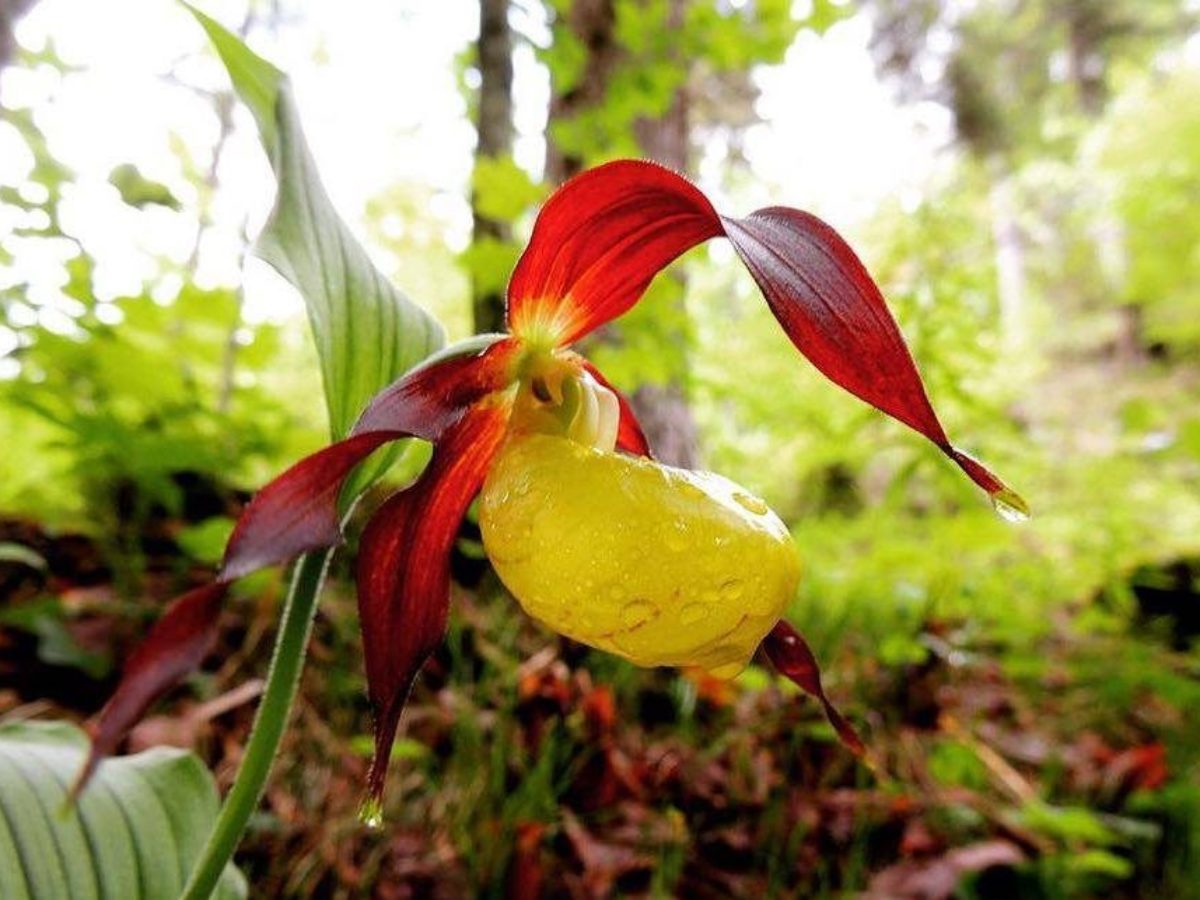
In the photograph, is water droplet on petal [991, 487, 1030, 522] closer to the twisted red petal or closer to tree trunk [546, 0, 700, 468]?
the twisted red petal

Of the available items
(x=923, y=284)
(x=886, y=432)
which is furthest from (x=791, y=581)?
(x=886, y=432)

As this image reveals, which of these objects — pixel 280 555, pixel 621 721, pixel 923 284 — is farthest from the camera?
pixel 923 284

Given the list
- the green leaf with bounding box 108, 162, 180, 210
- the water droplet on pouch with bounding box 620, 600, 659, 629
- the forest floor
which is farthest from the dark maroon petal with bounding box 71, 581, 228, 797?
the green leaf with bounding box 108, 162, 180, 210

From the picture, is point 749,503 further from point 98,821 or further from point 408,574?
point 98,821

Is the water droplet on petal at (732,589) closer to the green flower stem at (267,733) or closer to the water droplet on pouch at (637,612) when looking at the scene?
the water droplet on pouch at (637,612)

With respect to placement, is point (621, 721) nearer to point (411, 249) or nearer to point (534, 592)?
point (534, 592)

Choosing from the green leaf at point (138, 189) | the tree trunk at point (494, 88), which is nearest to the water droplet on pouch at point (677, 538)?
the green leaf at point (138, 189)
